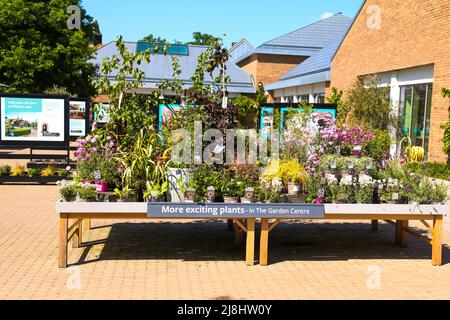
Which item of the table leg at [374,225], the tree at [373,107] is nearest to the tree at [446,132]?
the tree at [373,107]

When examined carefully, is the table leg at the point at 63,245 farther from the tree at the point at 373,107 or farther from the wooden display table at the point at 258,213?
the tree at the point at 373,107

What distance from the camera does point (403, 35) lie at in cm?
1912

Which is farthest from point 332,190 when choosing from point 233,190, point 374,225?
point 374,225

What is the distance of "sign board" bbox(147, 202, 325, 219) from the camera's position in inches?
260

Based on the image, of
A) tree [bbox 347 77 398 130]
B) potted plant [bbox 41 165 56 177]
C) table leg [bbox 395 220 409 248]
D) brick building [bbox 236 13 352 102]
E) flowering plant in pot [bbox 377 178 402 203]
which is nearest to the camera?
flowering plant in pot [bbox 377 178 402 203]

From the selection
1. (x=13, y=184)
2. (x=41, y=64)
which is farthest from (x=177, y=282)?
(x=41, y=64)

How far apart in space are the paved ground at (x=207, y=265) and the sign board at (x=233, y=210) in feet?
1.97

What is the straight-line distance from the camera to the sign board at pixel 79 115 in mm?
17422

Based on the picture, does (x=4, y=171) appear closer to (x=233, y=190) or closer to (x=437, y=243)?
(x=233, y=190)

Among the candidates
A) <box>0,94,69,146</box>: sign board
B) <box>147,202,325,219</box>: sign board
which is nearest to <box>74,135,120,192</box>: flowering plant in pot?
<box>147,202,325,219</box>: sign board

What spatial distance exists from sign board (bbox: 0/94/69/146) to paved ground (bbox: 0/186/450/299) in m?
5.68

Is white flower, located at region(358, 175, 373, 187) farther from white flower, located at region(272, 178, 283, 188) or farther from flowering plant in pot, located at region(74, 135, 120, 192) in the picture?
flowering plant in pot, located at region(74, 135, 120, 192)
